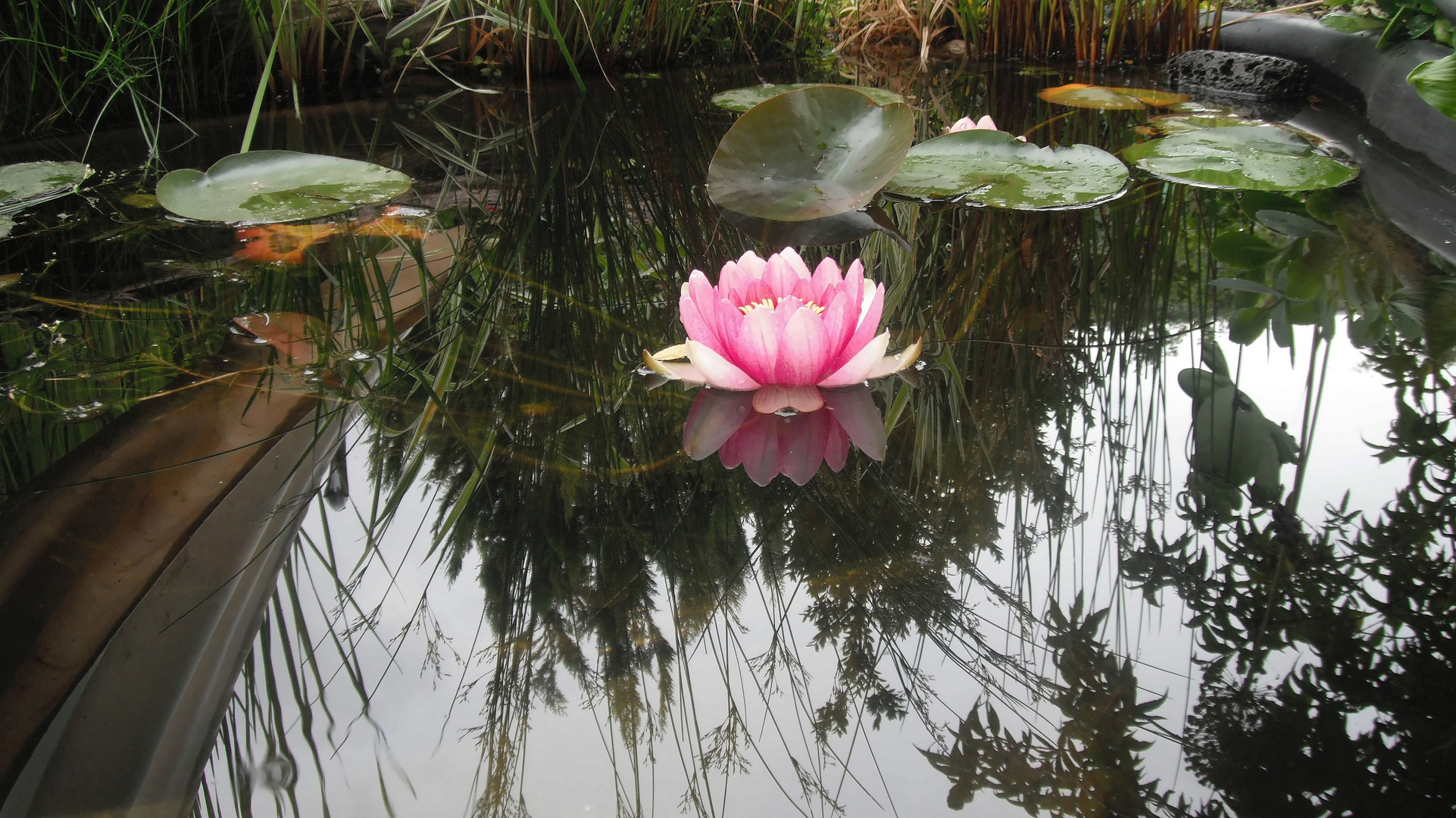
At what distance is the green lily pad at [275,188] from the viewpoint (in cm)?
174

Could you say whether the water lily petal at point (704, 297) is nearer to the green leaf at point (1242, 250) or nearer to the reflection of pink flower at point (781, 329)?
the reflection of pink flower at point (781, 329)

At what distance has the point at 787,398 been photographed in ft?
3.58

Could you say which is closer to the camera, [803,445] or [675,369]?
[803,445]

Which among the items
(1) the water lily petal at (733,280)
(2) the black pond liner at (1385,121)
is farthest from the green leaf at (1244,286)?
(1) the water lily petal at (733,280)

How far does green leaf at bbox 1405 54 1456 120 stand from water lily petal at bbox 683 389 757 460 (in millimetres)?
1361

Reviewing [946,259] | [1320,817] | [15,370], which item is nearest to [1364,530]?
[1320,817]

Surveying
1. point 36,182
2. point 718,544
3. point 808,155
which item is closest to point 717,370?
point 718,544

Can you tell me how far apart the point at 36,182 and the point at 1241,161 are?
2.63m

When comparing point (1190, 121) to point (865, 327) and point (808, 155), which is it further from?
point (865, 327)

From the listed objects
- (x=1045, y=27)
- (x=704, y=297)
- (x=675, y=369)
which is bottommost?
(x=675, y=369)

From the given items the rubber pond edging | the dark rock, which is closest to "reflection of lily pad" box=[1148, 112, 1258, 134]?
the rubber pond edging

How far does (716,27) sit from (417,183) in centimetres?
277

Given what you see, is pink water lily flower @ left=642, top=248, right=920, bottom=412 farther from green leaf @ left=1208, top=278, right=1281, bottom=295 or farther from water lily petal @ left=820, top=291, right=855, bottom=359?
green leaf @ left=1208, top=278, right=1281, bottom=295

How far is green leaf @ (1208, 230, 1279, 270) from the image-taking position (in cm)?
147
